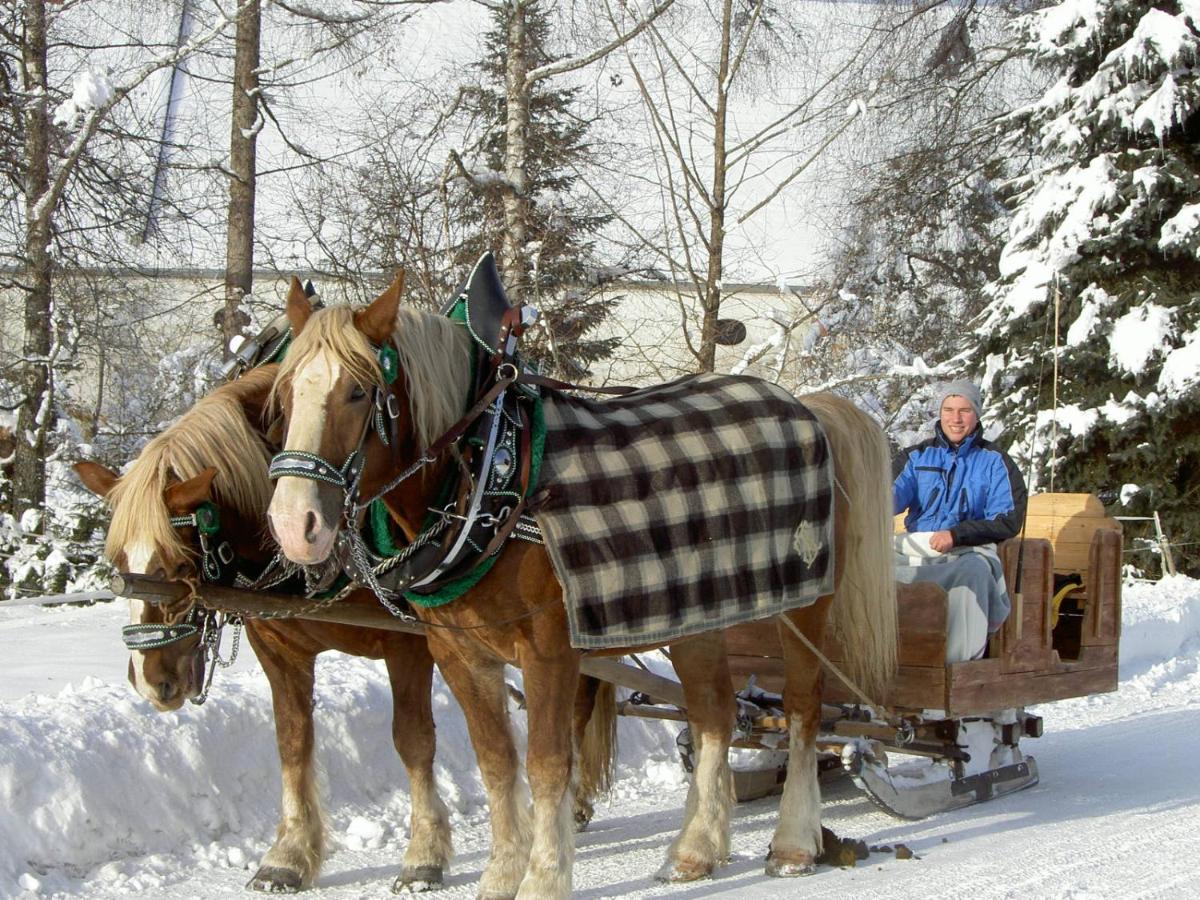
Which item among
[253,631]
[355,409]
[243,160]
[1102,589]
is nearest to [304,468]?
[355,409]

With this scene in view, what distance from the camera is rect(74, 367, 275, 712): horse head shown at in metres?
3.84

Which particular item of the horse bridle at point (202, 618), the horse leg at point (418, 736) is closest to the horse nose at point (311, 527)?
the horse bridle at point (202, 618)

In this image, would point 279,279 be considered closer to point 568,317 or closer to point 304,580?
point 568,317

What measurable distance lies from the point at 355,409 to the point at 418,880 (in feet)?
5.59

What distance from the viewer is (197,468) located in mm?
4055

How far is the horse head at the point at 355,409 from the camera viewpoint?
332 centimetres

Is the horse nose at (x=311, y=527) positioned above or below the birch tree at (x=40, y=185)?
below

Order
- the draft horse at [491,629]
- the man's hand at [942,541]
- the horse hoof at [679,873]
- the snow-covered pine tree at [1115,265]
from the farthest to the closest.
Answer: the snow-covered pine tree at [1115,265], the man's hand at [942,541], the horse hoof at [679,873], the draft horse at [491,629]

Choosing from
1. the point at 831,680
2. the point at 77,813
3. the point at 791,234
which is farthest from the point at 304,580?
the point at 791,234

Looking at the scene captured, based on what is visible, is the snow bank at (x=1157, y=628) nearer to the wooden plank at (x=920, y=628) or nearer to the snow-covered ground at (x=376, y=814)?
the snow-covered ground at (x=376, y=814)

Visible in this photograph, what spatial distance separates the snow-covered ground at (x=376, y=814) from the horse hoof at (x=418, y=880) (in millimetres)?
55

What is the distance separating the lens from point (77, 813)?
14.3 feet

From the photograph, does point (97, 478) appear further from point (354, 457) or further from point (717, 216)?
point (717, 216)

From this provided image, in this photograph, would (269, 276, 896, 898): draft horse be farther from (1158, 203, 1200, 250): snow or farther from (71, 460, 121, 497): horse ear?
(1158, 203, 1200, 250): snow
